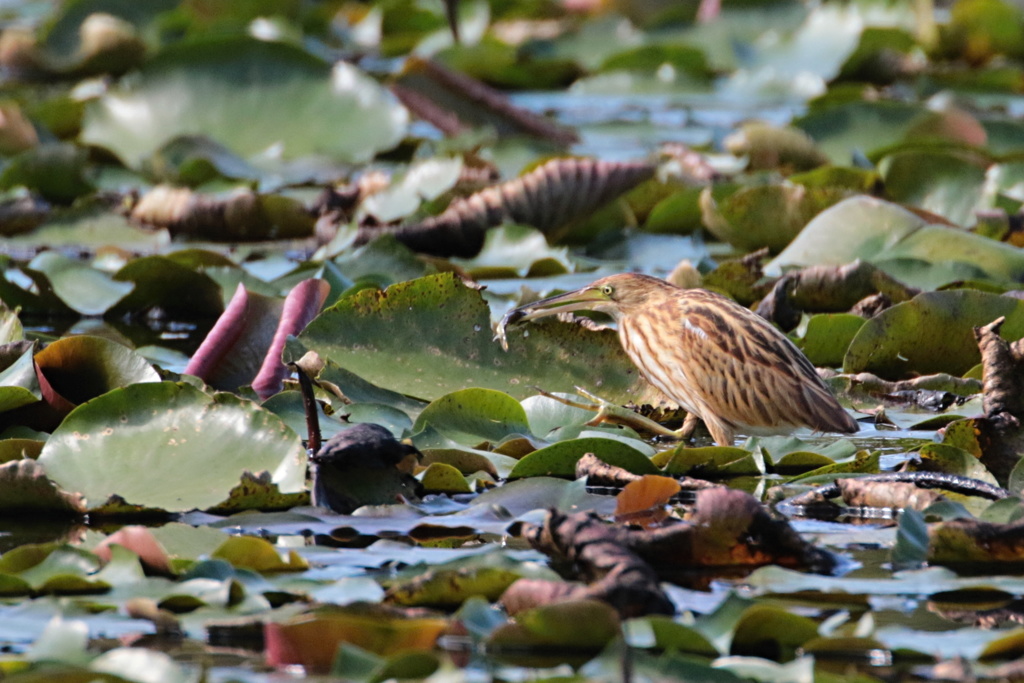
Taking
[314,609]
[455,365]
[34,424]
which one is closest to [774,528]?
[314,609]

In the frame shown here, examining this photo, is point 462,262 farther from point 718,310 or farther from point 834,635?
point 834,635

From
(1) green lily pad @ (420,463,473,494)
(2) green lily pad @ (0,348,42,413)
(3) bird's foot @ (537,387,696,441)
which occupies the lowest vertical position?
(3) bird's foot @ (537,387,696,441)

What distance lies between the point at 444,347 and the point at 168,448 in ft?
3.88

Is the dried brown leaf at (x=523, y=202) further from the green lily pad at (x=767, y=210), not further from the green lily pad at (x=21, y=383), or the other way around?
the green lily pad at (x=21, y=383)

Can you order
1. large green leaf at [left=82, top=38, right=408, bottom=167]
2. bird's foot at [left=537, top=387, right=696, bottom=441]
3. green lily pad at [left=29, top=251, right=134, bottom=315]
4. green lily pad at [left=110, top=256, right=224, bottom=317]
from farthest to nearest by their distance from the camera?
large green leaf at [left=82, top=38, right=408, bottom=167], green lily pad at [left=29, top=251, right=134, bottom=315], green lily pad at [left=110, top=256, right=224, bottom=317], bird's foot at [left=537, top=387, right=696, bottom=441]

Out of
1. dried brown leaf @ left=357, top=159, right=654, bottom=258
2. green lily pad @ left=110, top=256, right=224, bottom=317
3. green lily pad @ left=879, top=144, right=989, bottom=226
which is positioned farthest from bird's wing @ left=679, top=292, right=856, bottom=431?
green lily pad @ left=879, top=144, right=989, bottom=226

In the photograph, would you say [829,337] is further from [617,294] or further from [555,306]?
[555,306]

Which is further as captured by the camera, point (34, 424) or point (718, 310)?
point (718, 310)

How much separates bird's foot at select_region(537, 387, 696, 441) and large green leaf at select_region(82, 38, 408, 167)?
424 cm

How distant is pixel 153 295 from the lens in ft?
18.7

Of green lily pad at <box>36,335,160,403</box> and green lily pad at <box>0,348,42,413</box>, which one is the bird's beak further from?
green lily pad at <box>0,348,42,413</box>

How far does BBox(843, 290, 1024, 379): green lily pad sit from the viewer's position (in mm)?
4871

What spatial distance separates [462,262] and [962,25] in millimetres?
7242

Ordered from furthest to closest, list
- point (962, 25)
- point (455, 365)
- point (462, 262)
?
1. point (962, 25)
2. point (462, 262)
3. point (455, 365)
